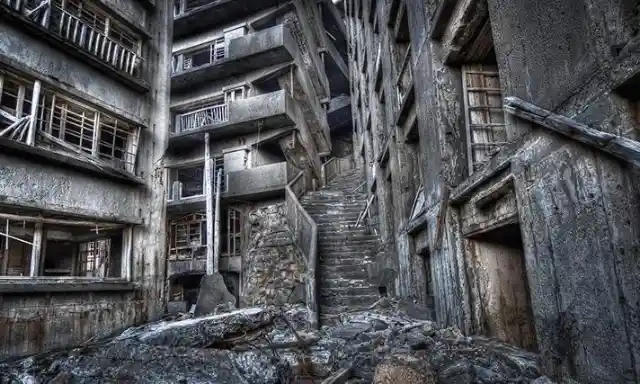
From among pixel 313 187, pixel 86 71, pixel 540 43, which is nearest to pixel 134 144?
pixel 86 71

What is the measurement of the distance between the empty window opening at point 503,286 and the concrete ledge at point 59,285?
28.3 ft

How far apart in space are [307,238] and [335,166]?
14.1 metres

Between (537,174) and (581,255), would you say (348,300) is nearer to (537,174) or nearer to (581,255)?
(537,174)

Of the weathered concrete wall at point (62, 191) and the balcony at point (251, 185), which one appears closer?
the weathered concrete wall at point (62, 191)

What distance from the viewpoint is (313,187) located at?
59.6 feet

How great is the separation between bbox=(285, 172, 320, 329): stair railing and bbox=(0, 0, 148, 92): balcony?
6.07m

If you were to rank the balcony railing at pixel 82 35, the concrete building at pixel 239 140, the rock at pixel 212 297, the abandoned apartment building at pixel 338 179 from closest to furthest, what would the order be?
the abandoned apartment building at pixel 338 179 < the balcony railing at pixel 82 35 < the rock at pixel 212 297 < the concrete building at pixel 239 140

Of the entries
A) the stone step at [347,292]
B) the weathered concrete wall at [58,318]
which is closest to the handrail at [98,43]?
the weathered concrete wall at [58,318]

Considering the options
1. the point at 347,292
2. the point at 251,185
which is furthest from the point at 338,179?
the point at 347,292

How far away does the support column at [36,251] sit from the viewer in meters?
8.14

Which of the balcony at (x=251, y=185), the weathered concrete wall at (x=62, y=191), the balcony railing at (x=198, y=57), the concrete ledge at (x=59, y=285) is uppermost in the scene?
the balcony railing at (x=198, y=57)

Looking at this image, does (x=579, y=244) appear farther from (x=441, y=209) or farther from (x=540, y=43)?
(x=441, y=209)

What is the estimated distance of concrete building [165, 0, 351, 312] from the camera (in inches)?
613

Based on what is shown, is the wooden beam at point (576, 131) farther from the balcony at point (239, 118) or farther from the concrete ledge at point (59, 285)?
the balcony at point (239, 118)
